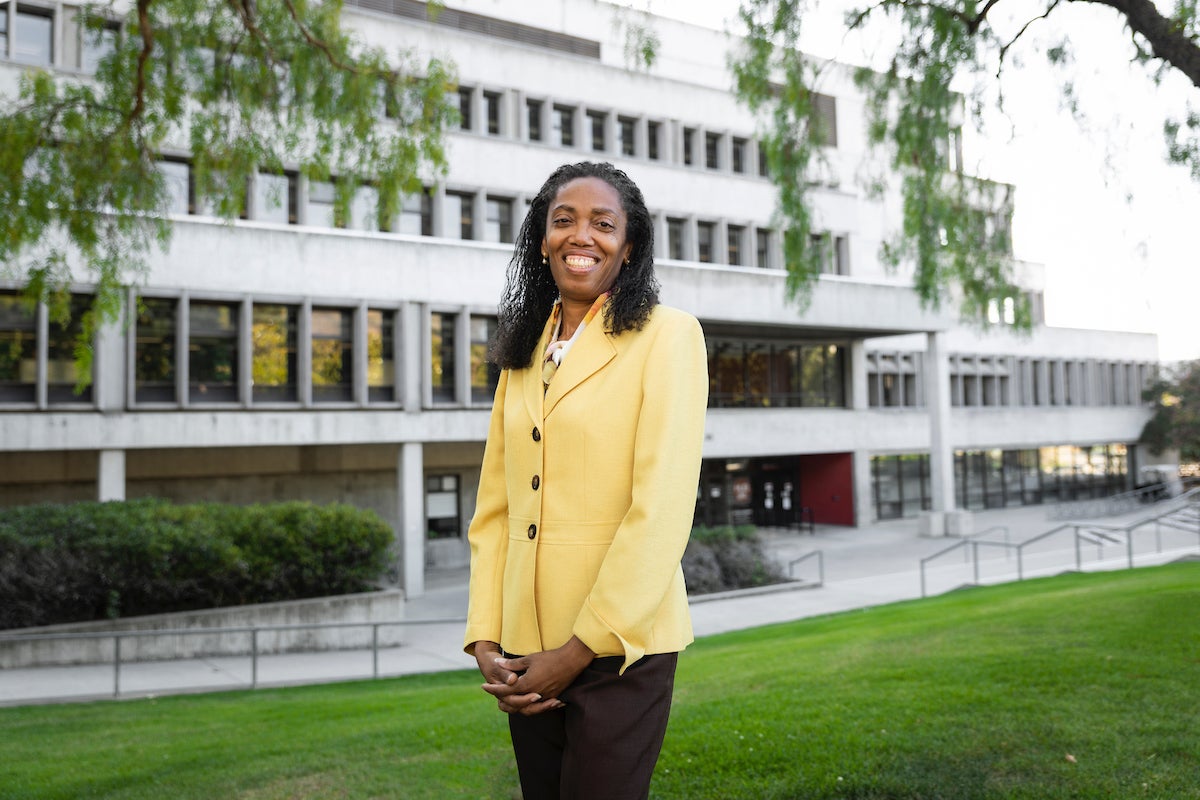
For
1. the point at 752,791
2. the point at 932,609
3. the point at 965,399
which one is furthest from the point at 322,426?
the point at 965,399

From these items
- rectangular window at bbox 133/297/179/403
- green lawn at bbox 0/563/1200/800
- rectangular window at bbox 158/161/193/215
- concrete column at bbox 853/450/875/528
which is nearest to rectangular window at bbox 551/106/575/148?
rectangular window at bbox 158/161/193/215

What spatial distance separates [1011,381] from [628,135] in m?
22.8

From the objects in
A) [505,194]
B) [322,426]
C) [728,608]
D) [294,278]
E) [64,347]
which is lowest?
[728,608]

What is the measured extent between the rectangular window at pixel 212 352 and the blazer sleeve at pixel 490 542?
20.9 metres

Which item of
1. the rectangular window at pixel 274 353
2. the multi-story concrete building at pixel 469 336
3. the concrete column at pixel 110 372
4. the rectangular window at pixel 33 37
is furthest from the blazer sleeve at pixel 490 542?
the rectangular window at pixel 33 37

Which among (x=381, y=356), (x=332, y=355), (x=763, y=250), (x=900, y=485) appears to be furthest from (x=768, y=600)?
(x=900, y=485)

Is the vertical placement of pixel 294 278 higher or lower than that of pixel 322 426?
higher

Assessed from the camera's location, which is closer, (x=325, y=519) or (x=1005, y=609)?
(x=1005, y=609)

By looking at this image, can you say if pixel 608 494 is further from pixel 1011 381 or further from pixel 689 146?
pixel 1011 381

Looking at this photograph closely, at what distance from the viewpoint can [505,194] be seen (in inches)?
1061

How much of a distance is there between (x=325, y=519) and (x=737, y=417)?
1734 cm

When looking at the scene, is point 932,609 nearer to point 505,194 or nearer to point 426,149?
point 426,149

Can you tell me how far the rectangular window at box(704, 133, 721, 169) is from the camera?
32.8 m

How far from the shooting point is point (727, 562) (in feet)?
69.7
